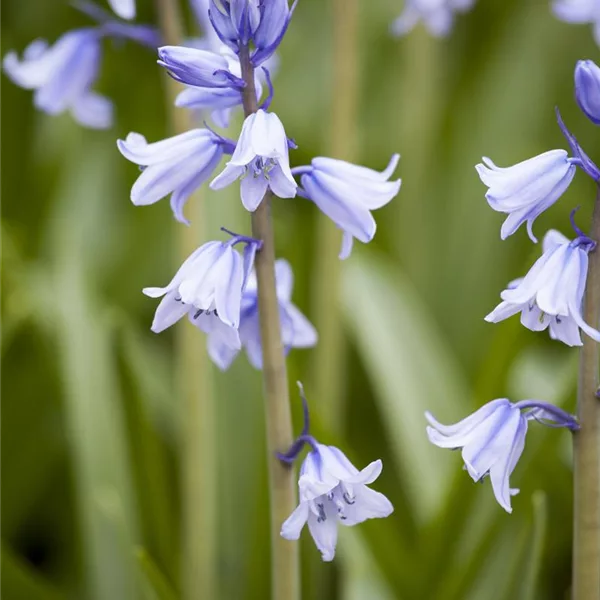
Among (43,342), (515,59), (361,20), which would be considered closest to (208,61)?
(43,342)

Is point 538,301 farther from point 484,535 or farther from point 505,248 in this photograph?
point 505,248

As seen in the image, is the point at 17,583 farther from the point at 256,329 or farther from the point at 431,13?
the point at 431,13

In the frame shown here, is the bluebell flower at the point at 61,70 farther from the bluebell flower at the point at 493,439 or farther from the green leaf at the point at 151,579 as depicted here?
the bluebell flower at the point at 493,439

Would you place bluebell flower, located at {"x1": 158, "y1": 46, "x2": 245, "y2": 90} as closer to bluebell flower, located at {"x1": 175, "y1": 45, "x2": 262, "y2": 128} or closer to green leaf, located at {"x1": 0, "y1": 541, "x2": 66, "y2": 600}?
bluebell flower, located at {"x1": 175, "y1": 45, "x2": 262, "y2": 128}

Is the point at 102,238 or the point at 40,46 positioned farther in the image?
the point at 102,238

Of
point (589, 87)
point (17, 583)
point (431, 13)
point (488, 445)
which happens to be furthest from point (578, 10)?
point (17, 583)

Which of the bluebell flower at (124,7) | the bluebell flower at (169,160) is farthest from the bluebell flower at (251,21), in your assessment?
the bluebell flower at (124,7)
